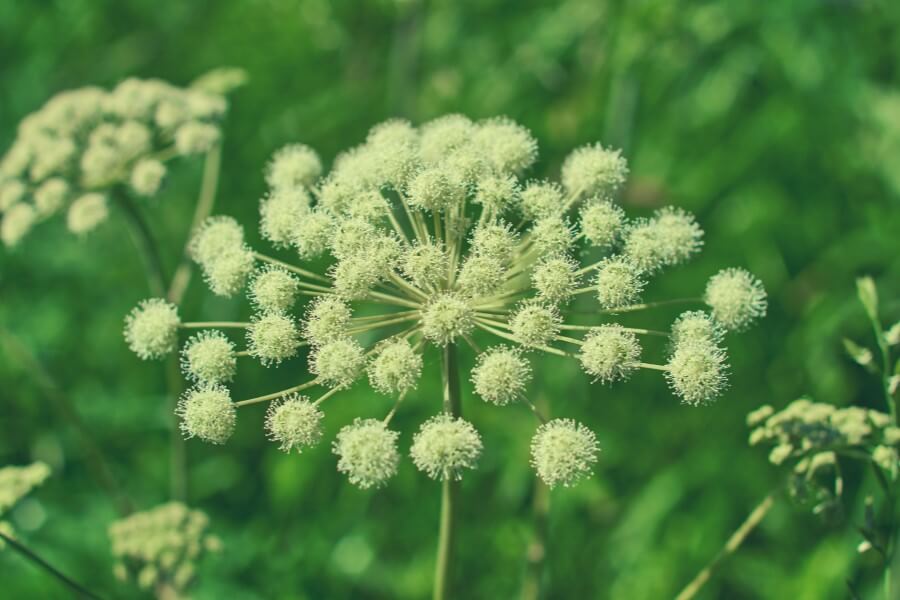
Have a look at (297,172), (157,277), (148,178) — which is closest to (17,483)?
(157,277)

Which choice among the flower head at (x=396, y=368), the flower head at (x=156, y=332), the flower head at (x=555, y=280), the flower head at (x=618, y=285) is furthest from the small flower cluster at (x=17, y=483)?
the flower head at (x=618, y=285)

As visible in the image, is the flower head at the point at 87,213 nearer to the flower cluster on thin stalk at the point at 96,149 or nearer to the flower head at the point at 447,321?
the flower cluster on thin stalk at the point at 96,149

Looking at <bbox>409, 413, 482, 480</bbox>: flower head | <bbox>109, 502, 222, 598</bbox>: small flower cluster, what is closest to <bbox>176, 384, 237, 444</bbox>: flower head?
<bbox>409, 413, 482, 480</bbox>: flower head

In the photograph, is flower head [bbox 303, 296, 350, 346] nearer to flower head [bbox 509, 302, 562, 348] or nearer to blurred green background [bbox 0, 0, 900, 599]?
flower head [bbox 509, 302, 562, 348]

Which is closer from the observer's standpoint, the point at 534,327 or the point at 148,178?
the point at 534,327

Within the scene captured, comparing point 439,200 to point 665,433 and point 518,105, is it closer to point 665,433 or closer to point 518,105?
point 665,433

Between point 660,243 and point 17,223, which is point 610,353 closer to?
point 660,243
